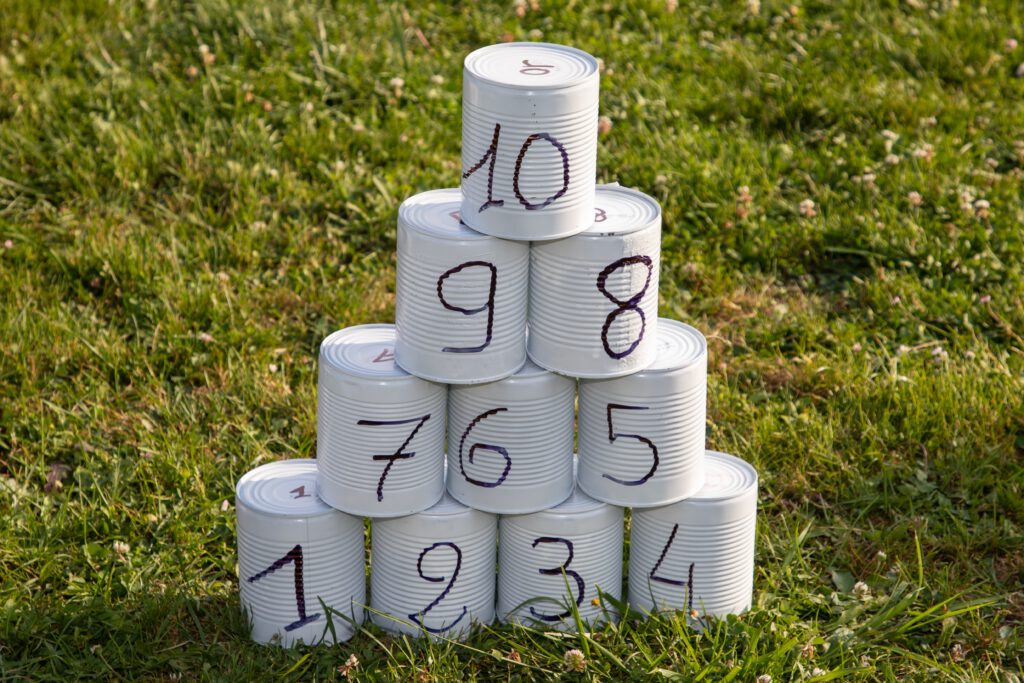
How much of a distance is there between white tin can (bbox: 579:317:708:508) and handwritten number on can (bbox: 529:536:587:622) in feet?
0.49

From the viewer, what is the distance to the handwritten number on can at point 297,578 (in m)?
3.21

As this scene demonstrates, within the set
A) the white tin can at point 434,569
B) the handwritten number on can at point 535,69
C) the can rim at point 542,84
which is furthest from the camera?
the white tin can at point 434,569

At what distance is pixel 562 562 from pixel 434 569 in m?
0.32

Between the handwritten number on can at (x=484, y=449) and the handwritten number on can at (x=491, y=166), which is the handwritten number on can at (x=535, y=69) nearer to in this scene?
→ the handwritten number on can at (x=491, y=166)

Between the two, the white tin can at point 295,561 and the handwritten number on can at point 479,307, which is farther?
the white tin can at point 295,561

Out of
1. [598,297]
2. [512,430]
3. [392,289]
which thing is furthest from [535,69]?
[392,289]

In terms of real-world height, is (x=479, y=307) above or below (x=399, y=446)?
above

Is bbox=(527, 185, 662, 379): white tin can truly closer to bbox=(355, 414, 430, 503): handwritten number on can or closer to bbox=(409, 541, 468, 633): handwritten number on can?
bbox=(355, 414, 430, 503): handwritten number on can

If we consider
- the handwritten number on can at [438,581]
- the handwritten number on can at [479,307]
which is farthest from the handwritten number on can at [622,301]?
the handwritten number on can at [438,581]

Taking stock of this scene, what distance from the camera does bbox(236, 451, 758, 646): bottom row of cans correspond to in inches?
127

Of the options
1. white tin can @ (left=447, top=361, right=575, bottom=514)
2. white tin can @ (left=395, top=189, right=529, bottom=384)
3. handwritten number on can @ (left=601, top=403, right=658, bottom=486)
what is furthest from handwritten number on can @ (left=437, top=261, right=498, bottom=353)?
handwritten number on can @ (left=601, top=403, right=658, bottom=486)

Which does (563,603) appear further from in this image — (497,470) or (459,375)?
(459,375)

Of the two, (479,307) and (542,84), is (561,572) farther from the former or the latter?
(542,84)

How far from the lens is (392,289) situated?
15.5 ft
